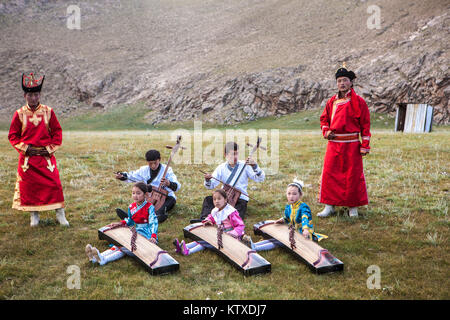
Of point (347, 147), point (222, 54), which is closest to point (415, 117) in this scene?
point (347, 147)

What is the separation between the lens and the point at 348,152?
22.7ft

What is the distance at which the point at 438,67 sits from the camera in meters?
29.1

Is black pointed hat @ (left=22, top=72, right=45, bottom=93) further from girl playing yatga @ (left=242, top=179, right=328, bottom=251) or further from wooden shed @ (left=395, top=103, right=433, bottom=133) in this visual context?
wooden shed @ (left=395, top=103, right=433, bottom=133)

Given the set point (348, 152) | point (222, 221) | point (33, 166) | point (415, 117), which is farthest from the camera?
point (415, 117)

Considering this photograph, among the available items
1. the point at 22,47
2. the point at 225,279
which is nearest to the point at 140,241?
the point at 225,279

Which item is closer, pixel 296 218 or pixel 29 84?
pixel 296 218

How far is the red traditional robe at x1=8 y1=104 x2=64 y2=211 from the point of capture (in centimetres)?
658

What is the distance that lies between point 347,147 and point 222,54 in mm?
39903

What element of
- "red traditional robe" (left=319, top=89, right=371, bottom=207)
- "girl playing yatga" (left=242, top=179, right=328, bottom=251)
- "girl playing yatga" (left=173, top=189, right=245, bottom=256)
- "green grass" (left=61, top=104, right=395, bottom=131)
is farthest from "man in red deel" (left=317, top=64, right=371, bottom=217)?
"green grass" (left=61, top=104, right=395, bottom=131)

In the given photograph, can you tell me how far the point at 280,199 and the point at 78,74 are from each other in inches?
1855

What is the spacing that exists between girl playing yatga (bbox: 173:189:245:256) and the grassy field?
197 millimetres

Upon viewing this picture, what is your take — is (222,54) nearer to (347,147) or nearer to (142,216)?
(347,147)

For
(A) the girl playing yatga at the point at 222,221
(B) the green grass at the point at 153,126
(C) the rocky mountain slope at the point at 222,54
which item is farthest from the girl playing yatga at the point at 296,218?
(C) the rocky mountain slope at the point at 222,54

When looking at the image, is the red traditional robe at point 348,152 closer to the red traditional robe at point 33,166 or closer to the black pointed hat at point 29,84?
the red traditional robe at point 33,166
